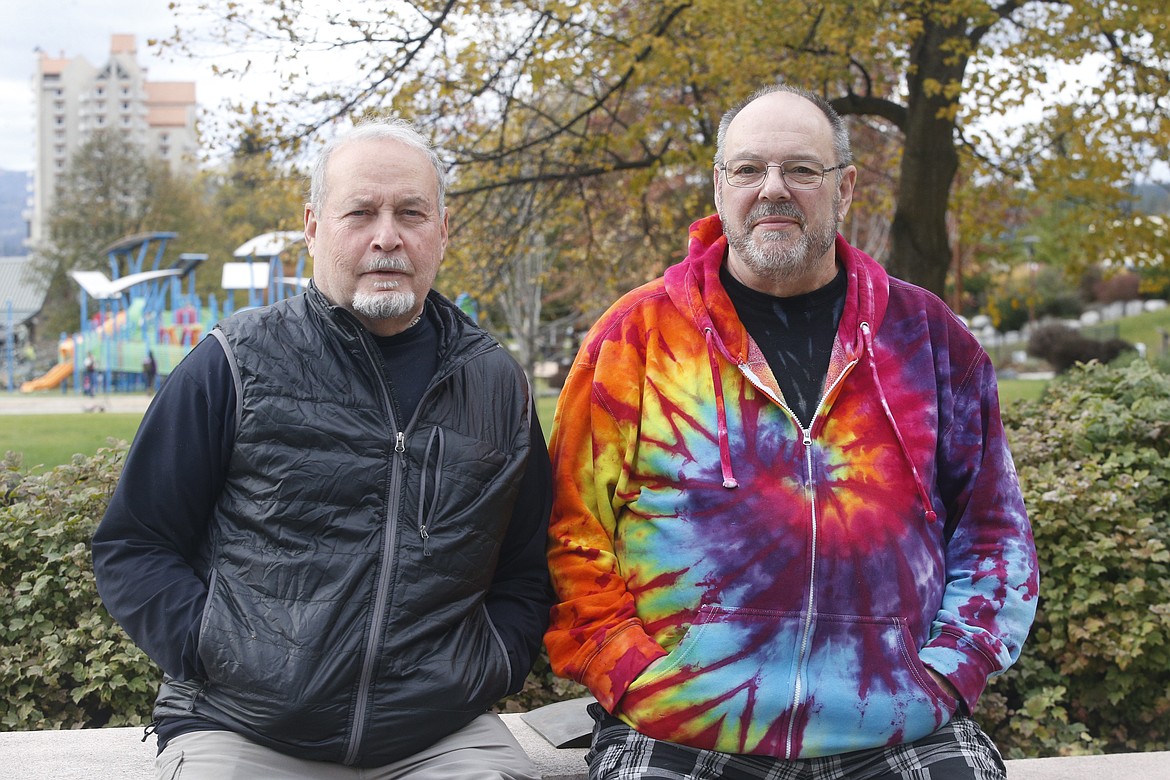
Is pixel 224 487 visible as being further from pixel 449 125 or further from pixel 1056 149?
pixel 1056 149

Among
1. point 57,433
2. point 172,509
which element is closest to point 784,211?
point 172,509

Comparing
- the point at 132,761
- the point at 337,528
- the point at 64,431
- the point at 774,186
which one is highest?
the point at 774,186

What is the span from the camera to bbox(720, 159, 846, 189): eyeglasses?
2.76 meters

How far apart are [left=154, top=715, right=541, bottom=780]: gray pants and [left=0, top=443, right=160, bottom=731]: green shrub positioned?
47.3 inches

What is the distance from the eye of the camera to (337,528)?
7.94ft

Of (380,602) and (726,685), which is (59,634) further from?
(726,685)

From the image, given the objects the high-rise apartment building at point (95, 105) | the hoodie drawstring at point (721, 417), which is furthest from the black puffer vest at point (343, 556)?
the high-rise apartment building at point (95, 105)

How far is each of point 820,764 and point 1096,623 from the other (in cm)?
183

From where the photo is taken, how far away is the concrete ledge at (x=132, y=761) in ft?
9.35

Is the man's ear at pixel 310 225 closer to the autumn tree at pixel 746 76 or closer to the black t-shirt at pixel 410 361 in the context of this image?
the black t-shirt at pixel 410 361

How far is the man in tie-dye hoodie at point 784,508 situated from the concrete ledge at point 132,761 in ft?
1.45

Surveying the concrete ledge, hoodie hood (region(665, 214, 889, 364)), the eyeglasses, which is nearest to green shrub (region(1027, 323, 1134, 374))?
the concrete ledge

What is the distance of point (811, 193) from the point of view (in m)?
2.76

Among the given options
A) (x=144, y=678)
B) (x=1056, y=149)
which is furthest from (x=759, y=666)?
(x=1056, y=149)
